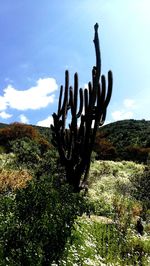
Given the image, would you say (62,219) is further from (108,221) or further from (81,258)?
(108,221)

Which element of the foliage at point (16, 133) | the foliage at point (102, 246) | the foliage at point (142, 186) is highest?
the foliage at point (16, 133)

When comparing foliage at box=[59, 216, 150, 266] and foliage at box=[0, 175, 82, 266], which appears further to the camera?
foliage at box=[59, 216, 150, 266]

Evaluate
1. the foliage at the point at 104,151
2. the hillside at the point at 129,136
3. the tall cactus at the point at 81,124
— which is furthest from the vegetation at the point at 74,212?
the hillside at the point at 129,136

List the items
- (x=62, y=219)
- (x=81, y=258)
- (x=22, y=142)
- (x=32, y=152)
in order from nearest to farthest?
(x=62, y=219)
(x=81, y=258)
(x=32, y=152)
(x=22, y=142)

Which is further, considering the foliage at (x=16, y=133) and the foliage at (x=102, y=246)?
the foliage at (x=16, y=133)

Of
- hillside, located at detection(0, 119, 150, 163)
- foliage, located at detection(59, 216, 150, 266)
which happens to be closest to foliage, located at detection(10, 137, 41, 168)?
hillside, located at detection(0, 119, 150, 163)

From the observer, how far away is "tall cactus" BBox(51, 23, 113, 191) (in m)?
13.8

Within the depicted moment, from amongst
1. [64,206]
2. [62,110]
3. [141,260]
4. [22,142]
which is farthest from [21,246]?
[22,142]

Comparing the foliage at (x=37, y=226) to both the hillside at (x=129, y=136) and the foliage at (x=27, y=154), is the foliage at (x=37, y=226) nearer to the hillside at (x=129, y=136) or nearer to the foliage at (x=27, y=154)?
the foliage at (x=27, y=154)

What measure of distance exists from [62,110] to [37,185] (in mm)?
4956

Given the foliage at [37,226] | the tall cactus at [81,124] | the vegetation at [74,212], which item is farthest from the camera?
the tall cactus at [81,124]

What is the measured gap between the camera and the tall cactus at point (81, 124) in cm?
1384

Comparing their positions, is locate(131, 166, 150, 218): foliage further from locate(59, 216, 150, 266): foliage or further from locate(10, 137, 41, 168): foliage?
locate(59, 216, 150, 266): foliage

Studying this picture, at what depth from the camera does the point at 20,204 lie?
9.61m
